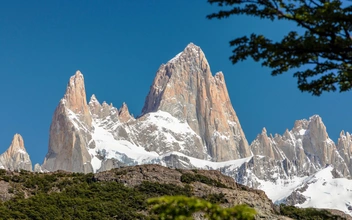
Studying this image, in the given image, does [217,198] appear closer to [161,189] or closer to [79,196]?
[161,189]

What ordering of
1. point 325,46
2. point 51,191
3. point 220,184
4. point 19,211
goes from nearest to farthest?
point 325,46
point 19,211
point 51,191
point 220,184

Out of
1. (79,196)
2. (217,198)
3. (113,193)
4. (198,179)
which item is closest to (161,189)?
(113,193)

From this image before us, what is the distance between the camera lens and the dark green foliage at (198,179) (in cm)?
5472

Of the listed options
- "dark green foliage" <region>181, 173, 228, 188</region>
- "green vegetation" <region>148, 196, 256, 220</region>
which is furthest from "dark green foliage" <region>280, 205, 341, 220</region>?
"green vegetation" <region>148, 196, 256, 220</region>

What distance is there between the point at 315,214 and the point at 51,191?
24.0 meters

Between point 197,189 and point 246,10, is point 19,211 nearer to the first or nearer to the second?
point 197,189

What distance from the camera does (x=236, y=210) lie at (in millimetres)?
12883

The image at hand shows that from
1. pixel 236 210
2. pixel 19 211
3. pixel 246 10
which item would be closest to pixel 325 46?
pixel 246 10

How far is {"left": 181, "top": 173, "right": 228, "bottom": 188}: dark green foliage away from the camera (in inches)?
→ 2154

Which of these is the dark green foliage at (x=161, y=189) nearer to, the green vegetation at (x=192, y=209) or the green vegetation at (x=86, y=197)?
the green vegetation at (x=86, y=197)

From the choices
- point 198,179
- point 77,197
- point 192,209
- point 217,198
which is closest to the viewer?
point 192,209

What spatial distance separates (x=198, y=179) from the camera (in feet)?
182

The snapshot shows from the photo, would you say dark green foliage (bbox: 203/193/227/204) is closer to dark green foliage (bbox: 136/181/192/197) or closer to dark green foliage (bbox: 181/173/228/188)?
dark green foliage (bbox: 136/181/192/197)

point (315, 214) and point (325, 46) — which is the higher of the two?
point (315, 214)
